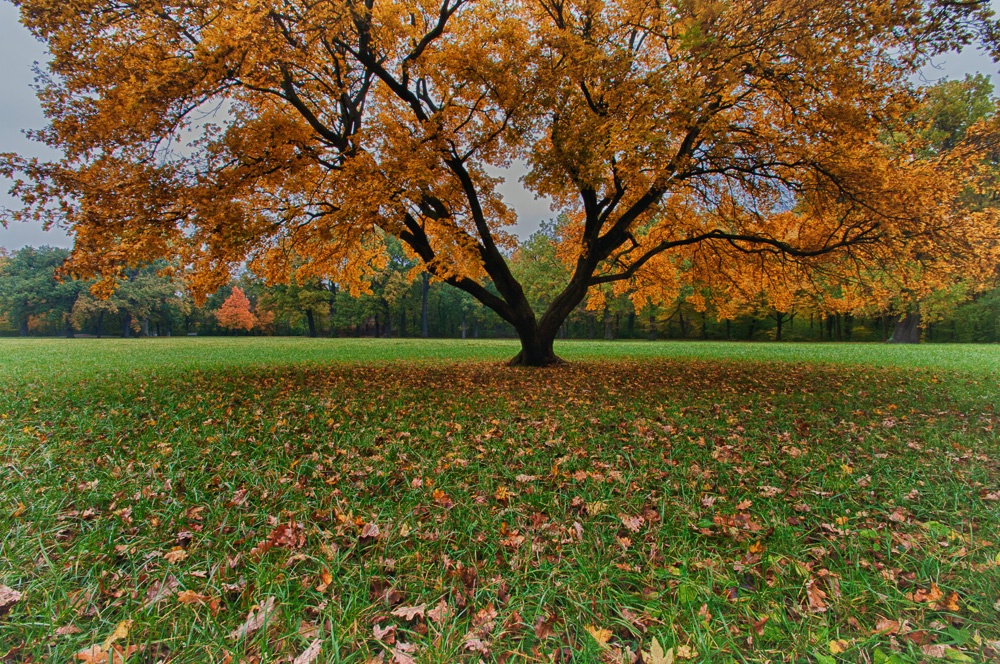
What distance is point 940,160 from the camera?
863 centimetres

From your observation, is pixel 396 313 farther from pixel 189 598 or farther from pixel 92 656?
pixel 92 656

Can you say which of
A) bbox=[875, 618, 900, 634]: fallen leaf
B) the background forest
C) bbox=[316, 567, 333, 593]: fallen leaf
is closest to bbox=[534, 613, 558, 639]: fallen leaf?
bbox=[316, 567, 333, 593]: fallen leaf

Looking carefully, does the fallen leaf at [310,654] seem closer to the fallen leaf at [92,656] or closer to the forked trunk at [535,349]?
the fallen leaf at [92,656]

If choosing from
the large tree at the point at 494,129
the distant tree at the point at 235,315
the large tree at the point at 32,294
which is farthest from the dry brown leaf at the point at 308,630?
the large tree at the point at 32,294

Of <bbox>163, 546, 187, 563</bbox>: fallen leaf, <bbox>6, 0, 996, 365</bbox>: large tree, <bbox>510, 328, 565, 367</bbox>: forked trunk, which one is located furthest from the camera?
<bbox>510, 328, 565, 367</bbox>: forked trunk

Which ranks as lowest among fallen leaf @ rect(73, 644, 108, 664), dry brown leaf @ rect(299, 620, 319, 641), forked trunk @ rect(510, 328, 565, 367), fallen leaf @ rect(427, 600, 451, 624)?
dry brown leaf @ rect(299, 620, 319, 641)

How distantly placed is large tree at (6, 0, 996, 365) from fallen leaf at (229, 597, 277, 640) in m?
5.82

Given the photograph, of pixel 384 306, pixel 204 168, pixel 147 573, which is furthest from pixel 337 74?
pixel 384 306

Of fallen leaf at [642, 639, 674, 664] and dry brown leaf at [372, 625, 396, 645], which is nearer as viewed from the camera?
fallen leaf at [642, 639, 674, 664]

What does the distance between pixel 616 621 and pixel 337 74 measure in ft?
36.7

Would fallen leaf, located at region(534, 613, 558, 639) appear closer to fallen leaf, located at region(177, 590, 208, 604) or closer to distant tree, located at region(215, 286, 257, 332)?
fallen leaf, located at region(177, 590, 208, 604)

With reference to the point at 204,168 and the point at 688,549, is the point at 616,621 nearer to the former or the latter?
the point at 688,549

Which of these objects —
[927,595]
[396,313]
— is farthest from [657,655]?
[396,313]

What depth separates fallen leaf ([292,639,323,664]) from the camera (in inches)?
65.2
